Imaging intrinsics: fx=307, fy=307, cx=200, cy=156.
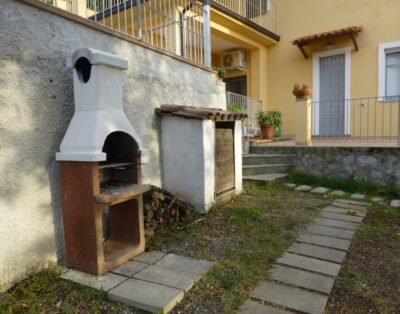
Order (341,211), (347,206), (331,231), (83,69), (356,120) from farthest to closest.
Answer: (356,120), (347,206), (341,211), (331,231), (83,69)

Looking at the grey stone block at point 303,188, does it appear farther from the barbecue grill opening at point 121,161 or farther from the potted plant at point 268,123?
the barbecue grill opening at point 121,161

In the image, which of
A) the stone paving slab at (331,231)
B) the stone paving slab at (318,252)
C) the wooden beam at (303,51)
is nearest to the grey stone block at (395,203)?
the stone paving slab at (331,231)

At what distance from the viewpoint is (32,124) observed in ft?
8.84

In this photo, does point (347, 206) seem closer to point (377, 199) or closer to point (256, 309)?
point (377, 199)

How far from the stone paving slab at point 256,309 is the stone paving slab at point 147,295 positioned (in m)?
0.48

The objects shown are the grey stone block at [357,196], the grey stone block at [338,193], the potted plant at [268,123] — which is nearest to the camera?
the grey stone block at [357,196]

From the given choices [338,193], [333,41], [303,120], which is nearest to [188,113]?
[338,193]

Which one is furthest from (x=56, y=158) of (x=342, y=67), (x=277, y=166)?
(x=342, y=67)

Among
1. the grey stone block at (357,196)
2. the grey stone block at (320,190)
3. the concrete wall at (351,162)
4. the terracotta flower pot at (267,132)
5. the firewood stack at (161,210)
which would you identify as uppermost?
the terracotta flower pot at (267,132)

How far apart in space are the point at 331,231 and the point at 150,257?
222cm

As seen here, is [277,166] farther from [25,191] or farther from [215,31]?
[25,191]

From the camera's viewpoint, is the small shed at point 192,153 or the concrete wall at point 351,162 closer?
the small shed at point 192,153

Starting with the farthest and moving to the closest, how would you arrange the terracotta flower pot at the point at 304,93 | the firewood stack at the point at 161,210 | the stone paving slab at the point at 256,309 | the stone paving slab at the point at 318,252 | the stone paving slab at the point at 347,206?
the terracotta flower pot at the point at 304,93
the stone paving slab at the point at 347,206
the firewood stack at the point at 161,210
the stone paving slab at the point at 318,252
the stone paving slab at the point at 256,309

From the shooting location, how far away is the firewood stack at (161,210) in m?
3.57
